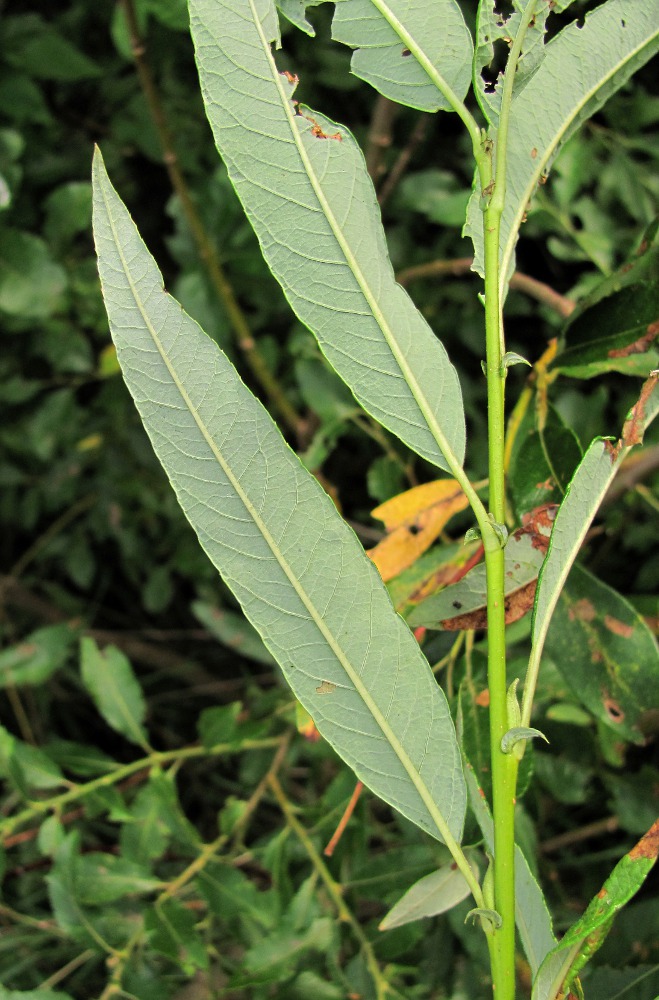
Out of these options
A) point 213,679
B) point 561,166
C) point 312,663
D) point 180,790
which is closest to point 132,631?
point 213,679

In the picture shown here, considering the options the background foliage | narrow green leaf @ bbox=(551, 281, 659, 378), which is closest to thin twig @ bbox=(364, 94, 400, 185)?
the background foliage

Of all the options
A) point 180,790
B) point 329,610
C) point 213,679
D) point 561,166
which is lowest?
point 180,790

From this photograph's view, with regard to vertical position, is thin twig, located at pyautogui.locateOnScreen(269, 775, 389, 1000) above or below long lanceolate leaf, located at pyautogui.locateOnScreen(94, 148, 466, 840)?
below

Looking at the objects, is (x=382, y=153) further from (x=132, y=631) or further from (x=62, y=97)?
(x=132, y=631)

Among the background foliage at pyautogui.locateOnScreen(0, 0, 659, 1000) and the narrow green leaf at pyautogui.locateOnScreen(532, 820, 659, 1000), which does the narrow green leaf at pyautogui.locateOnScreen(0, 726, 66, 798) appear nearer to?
the background foliage at pyautogui.locateOnScreen(0, 0, 659, 1000)

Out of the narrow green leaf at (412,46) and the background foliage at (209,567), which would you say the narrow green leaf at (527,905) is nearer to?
the background foliage at (209,567)

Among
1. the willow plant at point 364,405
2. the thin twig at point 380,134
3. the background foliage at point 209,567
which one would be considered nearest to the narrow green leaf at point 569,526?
the willow plant at point 364,405

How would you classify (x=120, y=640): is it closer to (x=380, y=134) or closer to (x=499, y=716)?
(x=380, y=134)
